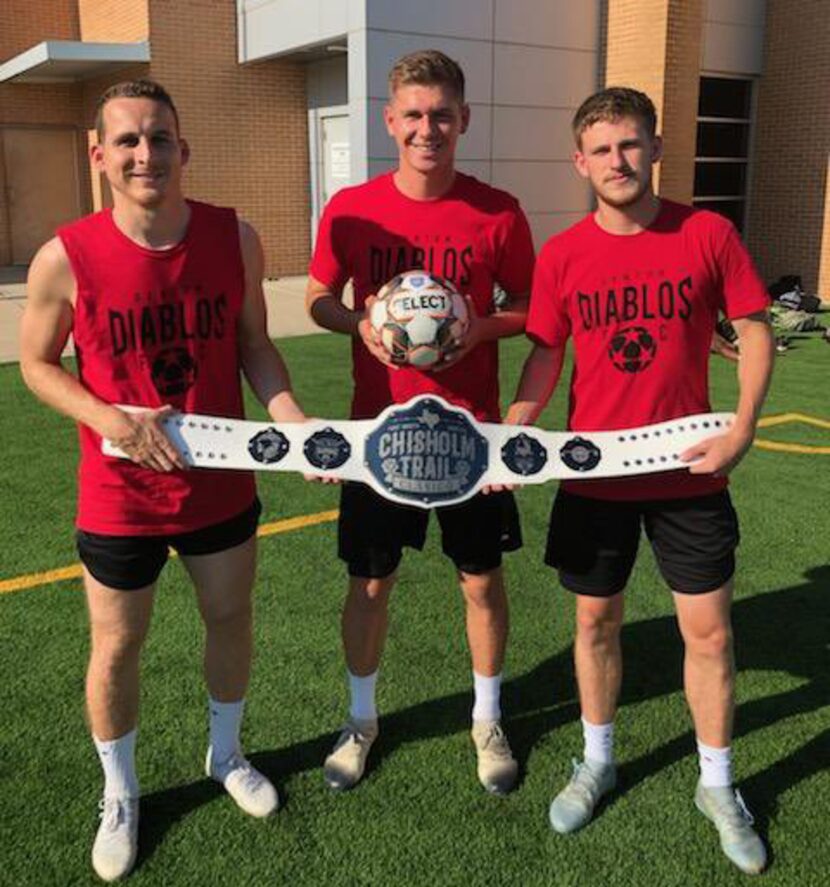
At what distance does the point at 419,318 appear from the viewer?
9.02 feet

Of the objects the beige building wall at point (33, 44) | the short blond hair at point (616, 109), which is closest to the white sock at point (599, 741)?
the short blond hair at point (616, 109)

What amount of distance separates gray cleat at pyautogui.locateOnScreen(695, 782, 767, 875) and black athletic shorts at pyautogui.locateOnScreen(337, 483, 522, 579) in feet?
3.34

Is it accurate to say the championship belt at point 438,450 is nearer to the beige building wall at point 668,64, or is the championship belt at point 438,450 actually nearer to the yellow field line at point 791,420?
the yellow field line at point 791,420

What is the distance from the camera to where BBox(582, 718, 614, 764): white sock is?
125 inches

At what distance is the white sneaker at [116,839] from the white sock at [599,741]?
1501mm

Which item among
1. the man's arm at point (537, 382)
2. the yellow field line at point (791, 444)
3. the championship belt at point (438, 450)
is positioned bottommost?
the yellow field line at point (791, 444)

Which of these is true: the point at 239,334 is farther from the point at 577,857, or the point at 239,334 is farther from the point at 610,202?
the point at 577,857

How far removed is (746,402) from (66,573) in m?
3.67

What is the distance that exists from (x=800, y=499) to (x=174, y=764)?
4395 millimetres

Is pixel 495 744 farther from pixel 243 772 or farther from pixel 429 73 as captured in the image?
pixel 429 73

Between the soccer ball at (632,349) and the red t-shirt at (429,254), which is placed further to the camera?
the red t-shirt at (429,254)

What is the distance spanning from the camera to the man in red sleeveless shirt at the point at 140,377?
2.57 m

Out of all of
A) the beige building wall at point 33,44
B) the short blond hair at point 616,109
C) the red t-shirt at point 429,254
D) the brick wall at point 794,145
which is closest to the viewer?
the short blond hair at point 616,109

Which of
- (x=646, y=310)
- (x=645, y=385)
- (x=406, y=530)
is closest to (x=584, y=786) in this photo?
(x=406, y=530)
